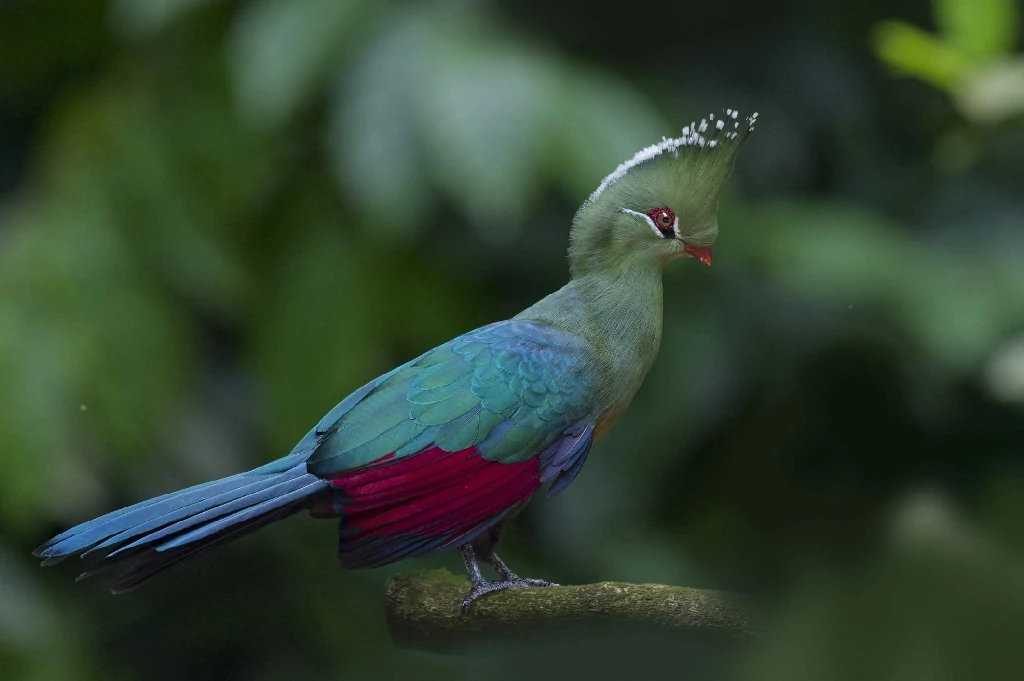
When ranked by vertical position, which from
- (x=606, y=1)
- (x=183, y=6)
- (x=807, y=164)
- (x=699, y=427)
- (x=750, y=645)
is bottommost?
(x=699, y=427)

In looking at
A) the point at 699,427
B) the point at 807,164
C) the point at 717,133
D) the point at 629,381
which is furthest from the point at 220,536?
the point at 807,164

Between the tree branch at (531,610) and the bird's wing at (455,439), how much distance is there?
0.19ft

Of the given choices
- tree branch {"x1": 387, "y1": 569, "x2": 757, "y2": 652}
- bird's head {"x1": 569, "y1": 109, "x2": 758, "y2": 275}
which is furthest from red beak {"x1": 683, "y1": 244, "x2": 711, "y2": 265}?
tree branch {"x1": 387, "y1": 569, "x2": 757, "y2": 652}

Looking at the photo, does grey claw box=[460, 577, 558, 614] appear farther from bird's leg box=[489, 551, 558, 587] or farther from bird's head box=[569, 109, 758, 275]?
bird's head box=[569, 109, 758, 275]

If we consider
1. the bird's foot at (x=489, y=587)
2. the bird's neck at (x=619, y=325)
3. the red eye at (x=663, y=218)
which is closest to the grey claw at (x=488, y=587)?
the bird's foot at (x=489, y=587)

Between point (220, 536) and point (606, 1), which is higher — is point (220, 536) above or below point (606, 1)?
below

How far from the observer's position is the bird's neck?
0.63 m

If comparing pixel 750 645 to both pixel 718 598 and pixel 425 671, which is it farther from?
pixel 425 671

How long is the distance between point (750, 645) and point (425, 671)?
0.40 metres

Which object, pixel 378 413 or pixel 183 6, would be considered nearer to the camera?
pixel 378 413

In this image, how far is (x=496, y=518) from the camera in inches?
23.2

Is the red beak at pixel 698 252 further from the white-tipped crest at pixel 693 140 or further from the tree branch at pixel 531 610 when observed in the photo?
the tree branch at pixel 531 610

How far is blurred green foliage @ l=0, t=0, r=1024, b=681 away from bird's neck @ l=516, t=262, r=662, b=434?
0.55ft

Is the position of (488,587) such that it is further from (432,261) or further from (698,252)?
(432,261)
